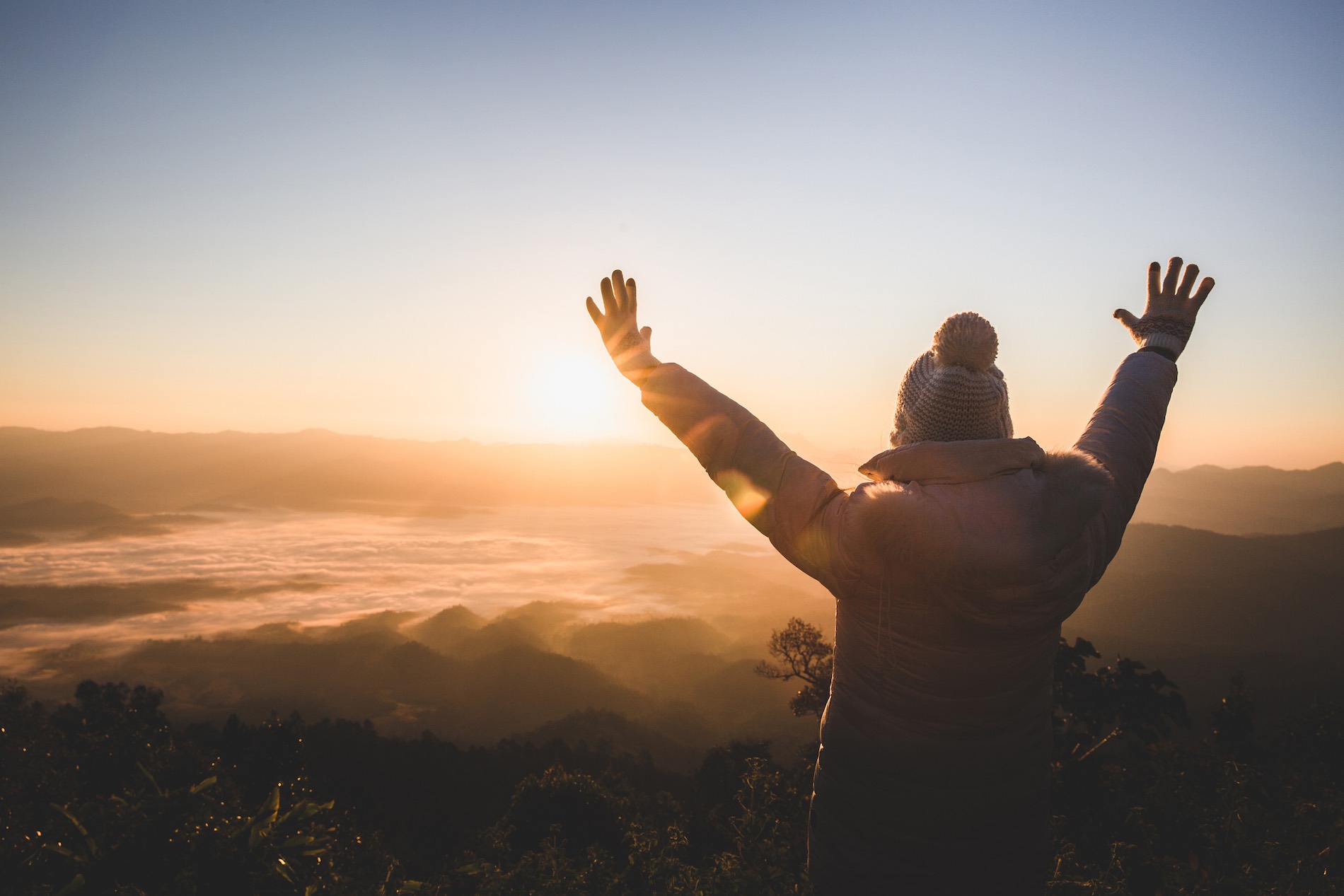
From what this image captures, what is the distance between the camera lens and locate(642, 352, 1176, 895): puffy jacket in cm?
126

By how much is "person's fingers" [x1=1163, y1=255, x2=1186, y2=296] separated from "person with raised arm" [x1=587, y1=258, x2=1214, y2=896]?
35 cm

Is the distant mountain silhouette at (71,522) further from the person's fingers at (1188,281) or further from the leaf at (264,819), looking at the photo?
the person's fingers at (1188,281)

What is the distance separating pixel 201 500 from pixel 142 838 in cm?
21713

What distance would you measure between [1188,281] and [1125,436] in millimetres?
776

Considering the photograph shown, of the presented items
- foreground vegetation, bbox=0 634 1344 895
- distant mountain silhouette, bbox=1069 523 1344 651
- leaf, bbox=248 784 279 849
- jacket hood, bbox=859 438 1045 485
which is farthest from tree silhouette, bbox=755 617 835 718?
distant mountain silhouette, bbox=1069 523 1344 651

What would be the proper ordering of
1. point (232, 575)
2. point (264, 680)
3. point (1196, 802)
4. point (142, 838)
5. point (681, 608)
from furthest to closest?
point (232, 575), point (681, 608), point (264, 680), point (1196, 802), point (142, 838)

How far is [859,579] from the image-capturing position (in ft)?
4.63

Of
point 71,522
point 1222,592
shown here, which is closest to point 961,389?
point 1222,592

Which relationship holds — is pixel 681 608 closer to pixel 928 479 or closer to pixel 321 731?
pixel 321 731

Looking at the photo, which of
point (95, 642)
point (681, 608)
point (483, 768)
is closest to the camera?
point (483, 768)

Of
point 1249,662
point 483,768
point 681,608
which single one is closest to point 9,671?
point 483,768

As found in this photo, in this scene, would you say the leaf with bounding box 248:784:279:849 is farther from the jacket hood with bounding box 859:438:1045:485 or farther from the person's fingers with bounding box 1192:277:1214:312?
the person's fingers with bounding box 1192:277:1214:312

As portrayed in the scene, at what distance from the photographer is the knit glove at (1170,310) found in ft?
5.92

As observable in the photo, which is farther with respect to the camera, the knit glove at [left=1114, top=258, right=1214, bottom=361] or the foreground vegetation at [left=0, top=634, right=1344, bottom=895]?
the foreground vegetation at [left=0, top=634, right=1344, bottom=895]
